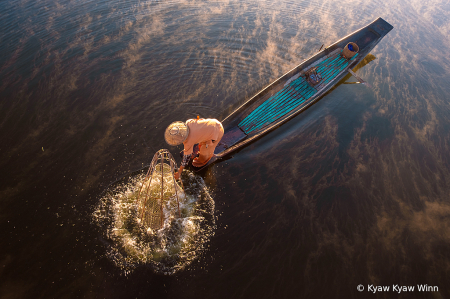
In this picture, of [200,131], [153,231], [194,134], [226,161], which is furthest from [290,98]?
[153,231]

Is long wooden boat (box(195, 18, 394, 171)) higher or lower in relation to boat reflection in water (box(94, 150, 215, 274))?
higher

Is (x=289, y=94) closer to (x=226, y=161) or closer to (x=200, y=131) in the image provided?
(x=226, y=161)

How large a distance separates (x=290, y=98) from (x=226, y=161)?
3.16m

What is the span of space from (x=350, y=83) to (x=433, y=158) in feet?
12.8

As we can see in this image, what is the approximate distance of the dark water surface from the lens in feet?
15.9

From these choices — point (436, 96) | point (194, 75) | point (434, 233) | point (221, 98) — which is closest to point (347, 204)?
point (434, 233)

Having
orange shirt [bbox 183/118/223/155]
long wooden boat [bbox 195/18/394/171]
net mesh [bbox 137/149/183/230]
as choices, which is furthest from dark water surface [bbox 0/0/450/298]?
orange shirt [bbox 183/118/223/155]

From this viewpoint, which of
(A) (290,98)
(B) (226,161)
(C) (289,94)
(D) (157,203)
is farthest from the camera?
(C) (289,94)

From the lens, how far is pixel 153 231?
523 cm

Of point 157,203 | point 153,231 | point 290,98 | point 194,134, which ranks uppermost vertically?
point 194,134

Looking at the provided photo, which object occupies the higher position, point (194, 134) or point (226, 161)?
point (194, 134)

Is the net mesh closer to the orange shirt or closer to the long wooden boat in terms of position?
the orange shirt

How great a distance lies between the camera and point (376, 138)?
788 cm

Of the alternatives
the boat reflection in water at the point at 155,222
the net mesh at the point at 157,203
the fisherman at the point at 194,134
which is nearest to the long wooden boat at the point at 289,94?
the fisherman at the point at 194,134
